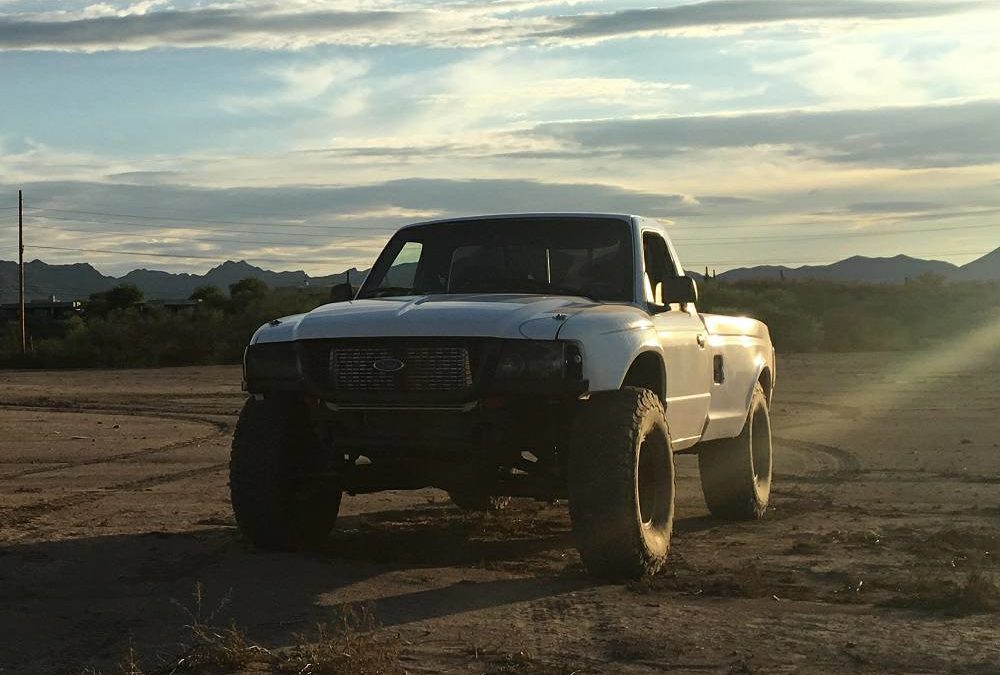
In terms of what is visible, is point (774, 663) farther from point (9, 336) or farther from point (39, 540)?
point (9, 336)

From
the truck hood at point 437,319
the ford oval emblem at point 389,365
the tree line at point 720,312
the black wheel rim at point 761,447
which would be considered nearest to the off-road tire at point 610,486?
the truck hood at point 437,319

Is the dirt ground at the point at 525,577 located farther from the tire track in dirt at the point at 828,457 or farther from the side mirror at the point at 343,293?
the side mirror at the point at 343,293

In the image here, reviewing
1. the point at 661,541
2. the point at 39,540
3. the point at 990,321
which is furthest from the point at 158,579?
the point at 990,321

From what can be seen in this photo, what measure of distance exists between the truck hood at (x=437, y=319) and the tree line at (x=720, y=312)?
3253cm

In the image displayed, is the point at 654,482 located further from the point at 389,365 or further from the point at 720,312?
the point at 720,312

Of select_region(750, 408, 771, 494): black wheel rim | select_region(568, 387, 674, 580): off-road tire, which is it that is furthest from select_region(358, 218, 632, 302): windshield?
select_region(750, 408, 771, 494): black wheel rim

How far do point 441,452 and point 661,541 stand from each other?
1.32 meters

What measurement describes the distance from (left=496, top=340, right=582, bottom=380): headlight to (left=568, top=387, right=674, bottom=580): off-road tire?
34 centimetres

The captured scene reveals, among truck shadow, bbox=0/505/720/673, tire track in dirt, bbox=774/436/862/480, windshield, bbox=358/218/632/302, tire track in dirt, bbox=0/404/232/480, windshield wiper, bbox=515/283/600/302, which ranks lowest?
tire track in dirt, bbox=774/436/862/480

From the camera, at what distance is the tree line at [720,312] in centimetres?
4656

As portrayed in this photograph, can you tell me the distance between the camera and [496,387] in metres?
7.34

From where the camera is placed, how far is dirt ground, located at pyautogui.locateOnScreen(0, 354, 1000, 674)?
5.98 m

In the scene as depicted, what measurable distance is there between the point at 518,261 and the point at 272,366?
76.2 inches

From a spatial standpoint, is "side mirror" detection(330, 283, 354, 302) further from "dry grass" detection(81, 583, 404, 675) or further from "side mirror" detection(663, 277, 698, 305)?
"dry grass" detection(81, 583, 404, 675)
